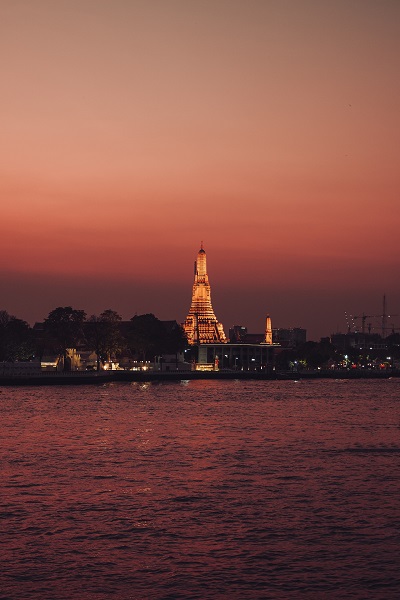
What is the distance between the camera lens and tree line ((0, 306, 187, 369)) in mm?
152375

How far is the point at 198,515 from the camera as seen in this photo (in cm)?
2794

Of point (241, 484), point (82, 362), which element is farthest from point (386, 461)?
point (82, 362)

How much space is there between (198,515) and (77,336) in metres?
130

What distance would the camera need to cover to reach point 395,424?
65000 millimetres

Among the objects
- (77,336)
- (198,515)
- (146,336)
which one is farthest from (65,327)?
(198,515)

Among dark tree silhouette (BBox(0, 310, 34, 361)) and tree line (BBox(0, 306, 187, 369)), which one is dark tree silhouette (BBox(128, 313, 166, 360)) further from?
dark tree silhouette (BBox(0, 310, 34, 361))

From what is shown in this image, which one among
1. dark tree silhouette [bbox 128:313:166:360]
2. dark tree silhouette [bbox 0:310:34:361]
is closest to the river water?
dark tree silhouette [bbox 0:310:34:361]

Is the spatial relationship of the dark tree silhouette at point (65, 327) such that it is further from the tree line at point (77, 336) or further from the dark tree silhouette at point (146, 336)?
the dark tree silhouette at point (146, 336)

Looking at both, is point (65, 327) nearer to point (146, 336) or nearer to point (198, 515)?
point (146, 336)

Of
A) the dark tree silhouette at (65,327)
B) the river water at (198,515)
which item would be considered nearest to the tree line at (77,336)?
the dark tree silhouette at (65,327)

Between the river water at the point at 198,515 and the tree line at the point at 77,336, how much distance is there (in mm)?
97816

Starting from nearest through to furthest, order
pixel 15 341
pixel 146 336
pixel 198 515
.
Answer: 1. pixel 198 515
2. pixel 15 341
3. pixel 146 336

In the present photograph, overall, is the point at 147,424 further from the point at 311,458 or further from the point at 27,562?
the point at 27,562

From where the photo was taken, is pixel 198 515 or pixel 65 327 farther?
pixel 65 327
